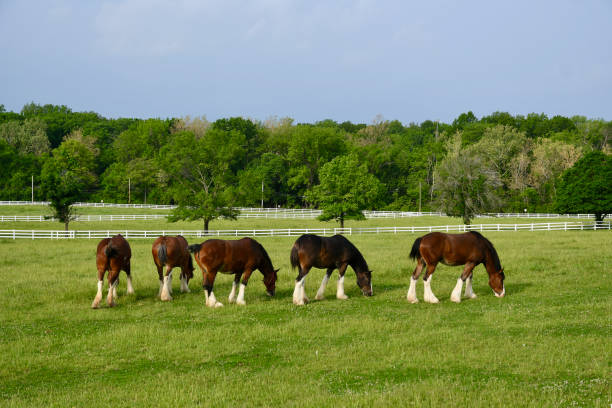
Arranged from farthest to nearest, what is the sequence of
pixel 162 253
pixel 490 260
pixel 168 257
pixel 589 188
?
1. pixel 589 188
2. pixel 168 257
3. pixel 162 253
4. pixel 490 260

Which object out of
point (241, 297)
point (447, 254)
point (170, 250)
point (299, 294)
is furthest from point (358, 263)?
point (170, 250)

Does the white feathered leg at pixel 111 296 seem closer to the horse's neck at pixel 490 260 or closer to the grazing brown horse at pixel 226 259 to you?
the grazing brown horse at pixel 226 259

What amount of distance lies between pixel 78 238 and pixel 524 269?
A: 33.4 metres

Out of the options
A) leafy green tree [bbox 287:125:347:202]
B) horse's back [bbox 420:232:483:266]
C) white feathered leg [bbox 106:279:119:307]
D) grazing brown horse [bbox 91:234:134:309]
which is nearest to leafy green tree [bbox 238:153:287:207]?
leafy green tree [bbox 287:125:347:202]

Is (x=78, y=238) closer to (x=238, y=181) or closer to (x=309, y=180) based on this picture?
(x=238, y=181)

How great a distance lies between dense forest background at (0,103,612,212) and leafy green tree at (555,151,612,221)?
55.2 ft

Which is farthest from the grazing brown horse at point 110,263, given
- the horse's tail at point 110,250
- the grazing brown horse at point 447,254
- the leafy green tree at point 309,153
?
the leafy green tree at point 309,153

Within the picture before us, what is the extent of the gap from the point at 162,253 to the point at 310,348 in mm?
6834

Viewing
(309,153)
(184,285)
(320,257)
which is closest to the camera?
(320,257)

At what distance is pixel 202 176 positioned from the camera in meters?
47.4

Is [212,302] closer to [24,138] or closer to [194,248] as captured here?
[194,248]

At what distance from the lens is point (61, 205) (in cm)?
4622

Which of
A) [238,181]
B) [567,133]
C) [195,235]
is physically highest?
[567,133]

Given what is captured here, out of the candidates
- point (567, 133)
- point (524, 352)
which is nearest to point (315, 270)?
point (524, 352)
